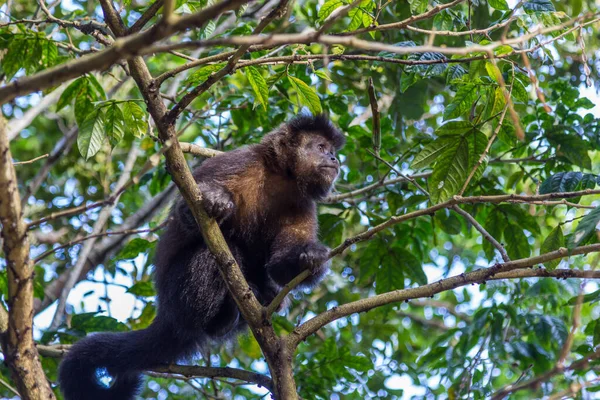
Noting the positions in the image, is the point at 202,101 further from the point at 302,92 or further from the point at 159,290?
the point at 302,92

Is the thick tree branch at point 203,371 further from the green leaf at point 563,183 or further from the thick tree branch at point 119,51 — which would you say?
the thick tree branch at point 119,51

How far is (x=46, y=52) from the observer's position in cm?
498

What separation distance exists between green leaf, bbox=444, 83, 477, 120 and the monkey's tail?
9.27 feet

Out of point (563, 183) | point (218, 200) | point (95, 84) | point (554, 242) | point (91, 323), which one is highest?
point (95, 84)

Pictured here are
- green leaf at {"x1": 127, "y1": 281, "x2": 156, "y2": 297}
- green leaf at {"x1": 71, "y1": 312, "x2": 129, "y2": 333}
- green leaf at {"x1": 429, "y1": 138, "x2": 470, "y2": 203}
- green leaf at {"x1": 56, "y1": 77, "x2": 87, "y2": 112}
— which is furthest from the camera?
green leaf at {"x1": 127, "y1": 281, "x2": 156, "y2": 297}

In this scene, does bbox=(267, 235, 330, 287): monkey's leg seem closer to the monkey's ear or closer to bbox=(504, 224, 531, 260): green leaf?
the monkey's ear

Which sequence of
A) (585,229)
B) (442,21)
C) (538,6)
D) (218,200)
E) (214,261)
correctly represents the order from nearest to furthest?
(585,229) < (538,6) < (442,21) < (218,200) < (214,261)

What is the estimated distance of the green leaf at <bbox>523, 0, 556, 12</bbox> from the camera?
4.35 m

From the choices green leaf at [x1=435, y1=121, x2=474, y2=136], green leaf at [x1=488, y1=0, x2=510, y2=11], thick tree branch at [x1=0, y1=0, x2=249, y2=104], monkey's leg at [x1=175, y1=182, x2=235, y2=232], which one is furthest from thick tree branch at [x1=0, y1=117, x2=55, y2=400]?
green leaf at [x1=488, y1=0, x2=510, y2=11]

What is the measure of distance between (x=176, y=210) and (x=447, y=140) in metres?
2.16

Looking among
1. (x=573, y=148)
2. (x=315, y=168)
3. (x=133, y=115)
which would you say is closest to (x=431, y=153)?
(x=573, y=148)

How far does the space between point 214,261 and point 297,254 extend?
66 centimetres

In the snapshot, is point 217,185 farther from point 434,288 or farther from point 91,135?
point 434,288

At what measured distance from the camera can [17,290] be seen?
9.60 feet
